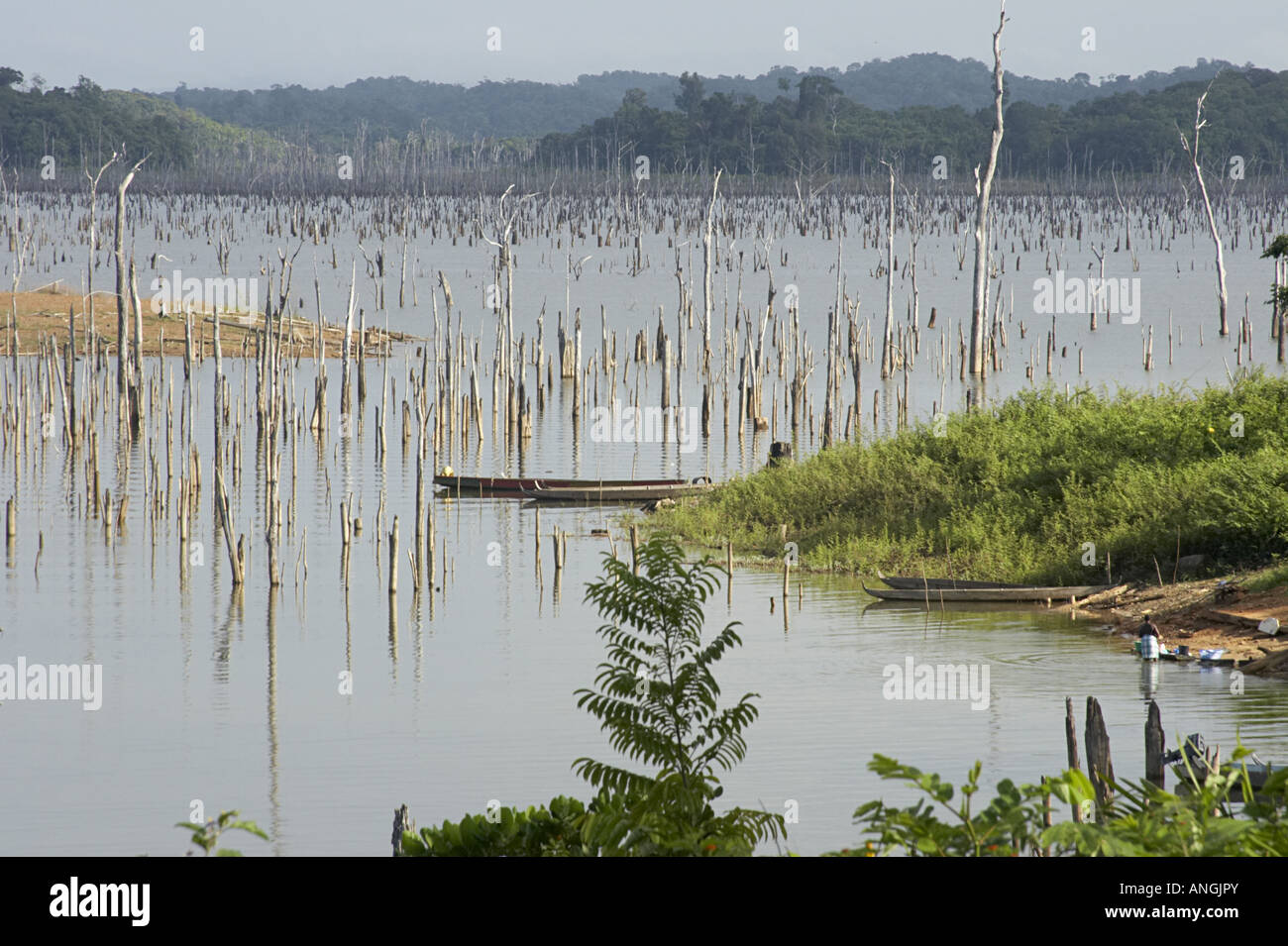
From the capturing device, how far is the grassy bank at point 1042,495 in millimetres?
21984

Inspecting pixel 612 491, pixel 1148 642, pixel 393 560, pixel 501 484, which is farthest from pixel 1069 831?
pixel 501 484

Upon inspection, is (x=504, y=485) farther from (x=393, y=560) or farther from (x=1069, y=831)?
(x=1069, y=831)

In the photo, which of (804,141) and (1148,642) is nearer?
(1148,642)

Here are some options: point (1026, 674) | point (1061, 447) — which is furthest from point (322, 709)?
point (1061, 447)

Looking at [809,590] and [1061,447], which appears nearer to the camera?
[809,590]

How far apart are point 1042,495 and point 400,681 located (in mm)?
10401

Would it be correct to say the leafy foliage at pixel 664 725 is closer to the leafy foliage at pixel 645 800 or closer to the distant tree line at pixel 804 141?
the leafy foliage at pixel 645 800

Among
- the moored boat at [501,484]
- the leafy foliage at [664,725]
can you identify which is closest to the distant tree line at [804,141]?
the moored boat at [501,484]

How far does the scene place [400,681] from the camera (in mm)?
18891

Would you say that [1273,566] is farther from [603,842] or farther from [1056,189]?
[1056,189]

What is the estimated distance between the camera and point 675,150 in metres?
113

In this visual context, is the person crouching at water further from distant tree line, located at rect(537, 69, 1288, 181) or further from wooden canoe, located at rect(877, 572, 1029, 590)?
distant tree line, located at rect(537, 69, 1288, 181)
